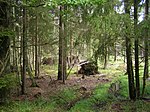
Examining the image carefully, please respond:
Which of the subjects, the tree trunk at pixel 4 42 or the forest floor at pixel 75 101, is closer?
the tree trunk at pixel 4 42

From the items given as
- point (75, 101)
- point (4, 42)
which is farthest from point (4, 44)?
point (75, 101)

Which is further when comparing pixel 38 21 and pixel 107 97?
pixel 38 21

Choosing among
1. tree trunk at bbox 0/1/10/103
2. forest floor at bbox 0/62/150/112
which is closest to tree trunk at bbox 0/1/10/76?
tree trunk at bbox 0/1/10/103

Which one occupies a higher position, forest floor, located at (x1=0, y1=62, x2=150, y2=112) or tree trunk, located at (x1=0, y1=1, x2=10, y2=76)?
tree trunk, located at (x1=0, y1=1, x2=10, y2=76)

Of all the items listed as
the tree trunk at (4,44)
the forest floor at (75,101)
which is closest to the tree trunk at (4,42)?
the tree trunk at (4,44)

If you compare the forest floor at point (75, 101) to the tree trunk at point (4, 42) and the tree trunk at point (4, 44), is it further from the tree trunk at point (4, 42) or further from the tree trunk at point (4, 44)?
the tree trunk at point (4, 42)

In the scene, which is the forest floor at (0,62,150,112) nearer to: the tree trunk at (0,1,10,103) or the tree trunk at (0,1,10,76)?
the tree trunk at (0,1,10,103)

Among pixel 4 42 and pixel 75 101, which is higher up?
pixel 4 42

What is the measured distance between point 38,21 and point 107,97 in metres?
7.82

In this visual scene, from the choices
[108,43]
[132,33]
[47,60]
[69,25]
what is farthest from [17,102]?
[47,60]

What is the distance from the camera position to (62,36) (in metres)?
16.9

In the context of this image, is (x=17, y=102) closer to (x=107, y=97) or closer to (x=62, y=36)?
(x=107, y=97)

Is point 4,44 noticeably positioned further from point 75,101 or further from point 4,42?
point 75,101

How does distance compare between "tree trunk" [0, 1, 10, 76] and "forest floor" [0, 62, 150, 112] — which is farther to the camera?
"forest floor" [0, 62, 150, 112]
